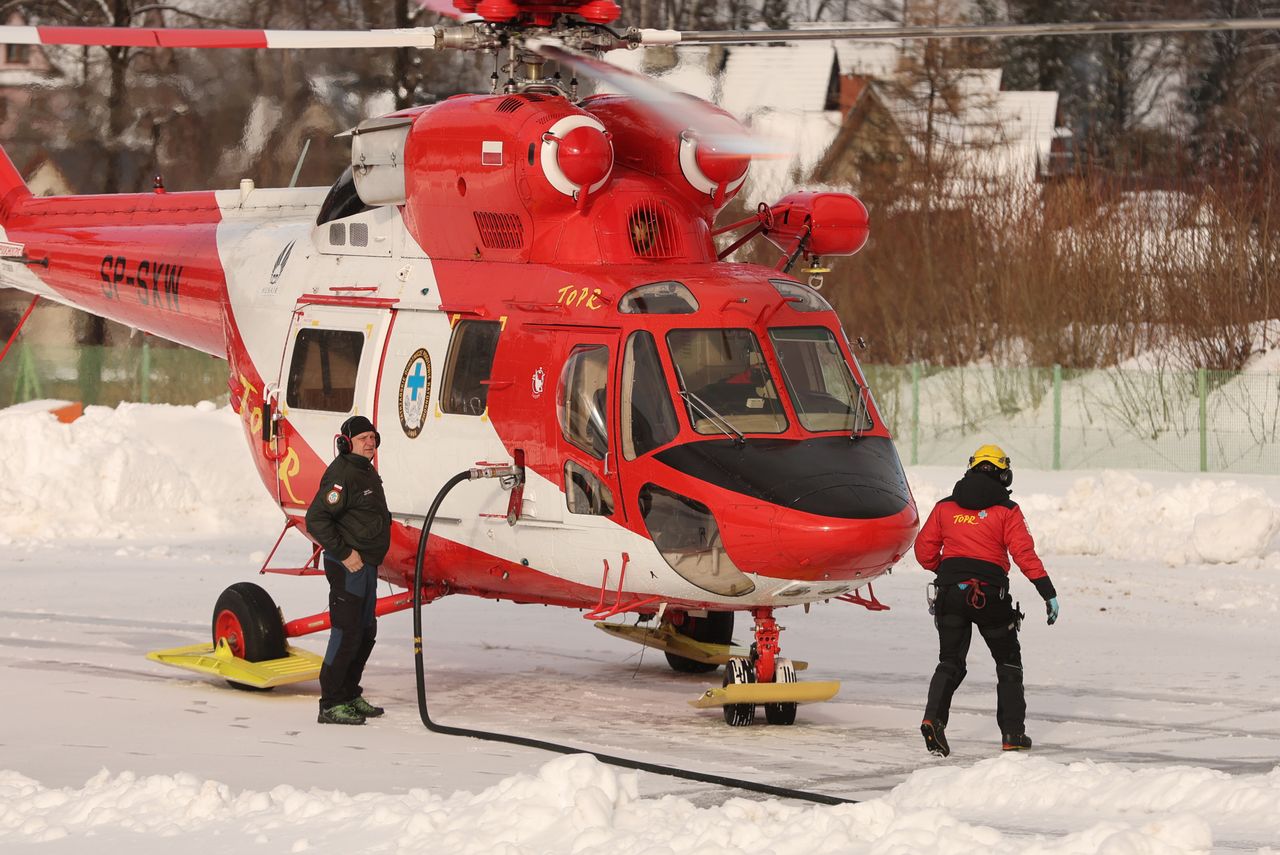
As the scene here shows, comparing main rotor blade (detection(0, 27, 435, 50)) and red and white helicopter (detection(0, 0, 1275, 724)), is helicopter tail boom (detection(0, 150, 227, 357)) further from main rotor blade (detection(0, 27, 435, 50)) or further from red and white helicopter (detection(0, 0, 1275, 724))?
Answer: main rotor blade (detection(0, 27, 435, 50))

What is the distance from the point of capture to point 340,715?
33.9ft

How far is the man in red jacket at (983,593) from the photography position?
9.39 metres

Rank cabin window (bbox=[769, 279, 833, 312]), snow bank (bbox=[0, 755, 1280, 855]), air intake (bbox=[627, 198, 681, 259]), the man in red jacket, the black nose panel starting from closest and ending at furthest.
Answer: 1. snow bank (bbox=[0, 755, 1280, 855])
2. the man in red jacket
3. the black nose panel
4. cabin window (bbox=[769, 279, 833, 312])
5. air intake (bbox=[627, 198, 681, 259])

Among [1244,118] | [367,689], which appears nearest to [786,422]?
[367,689]

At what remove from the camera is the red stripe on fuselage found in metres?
13.5

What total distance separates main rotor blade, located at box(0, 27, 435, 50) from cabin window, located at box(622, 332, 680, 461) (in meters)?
2.24

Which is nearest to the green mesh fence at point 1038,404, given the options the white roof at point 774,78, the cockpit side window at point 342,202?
the white roof at point 774,78

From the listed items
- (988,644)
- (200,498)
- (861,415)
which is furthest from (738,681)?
(200,498)

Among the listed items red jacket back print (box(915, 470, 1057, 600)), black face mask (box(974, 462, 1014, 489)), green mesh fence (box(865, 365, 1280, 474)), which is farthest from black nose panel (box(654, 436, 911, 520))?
A: green mesh fence (box(865, 365, 1280, 474))

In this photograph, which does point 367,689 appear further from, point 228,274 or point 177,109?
point 177,109

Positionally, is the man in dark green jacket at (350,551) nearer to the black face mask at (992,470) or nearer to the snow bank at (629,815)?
the snow bank at (629,815)

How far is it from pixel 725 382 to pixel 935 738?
7.60ft

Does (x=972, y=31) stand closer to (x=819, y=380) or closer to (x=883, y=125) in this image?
(x=819, y=380)

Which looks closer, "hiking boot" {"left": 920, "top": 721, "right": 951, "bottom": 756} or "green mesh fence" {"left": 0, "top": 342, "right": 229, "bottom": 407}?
"hiking boot" {"left": 920, "top": 721, "right": 951, "bottom": 756}
